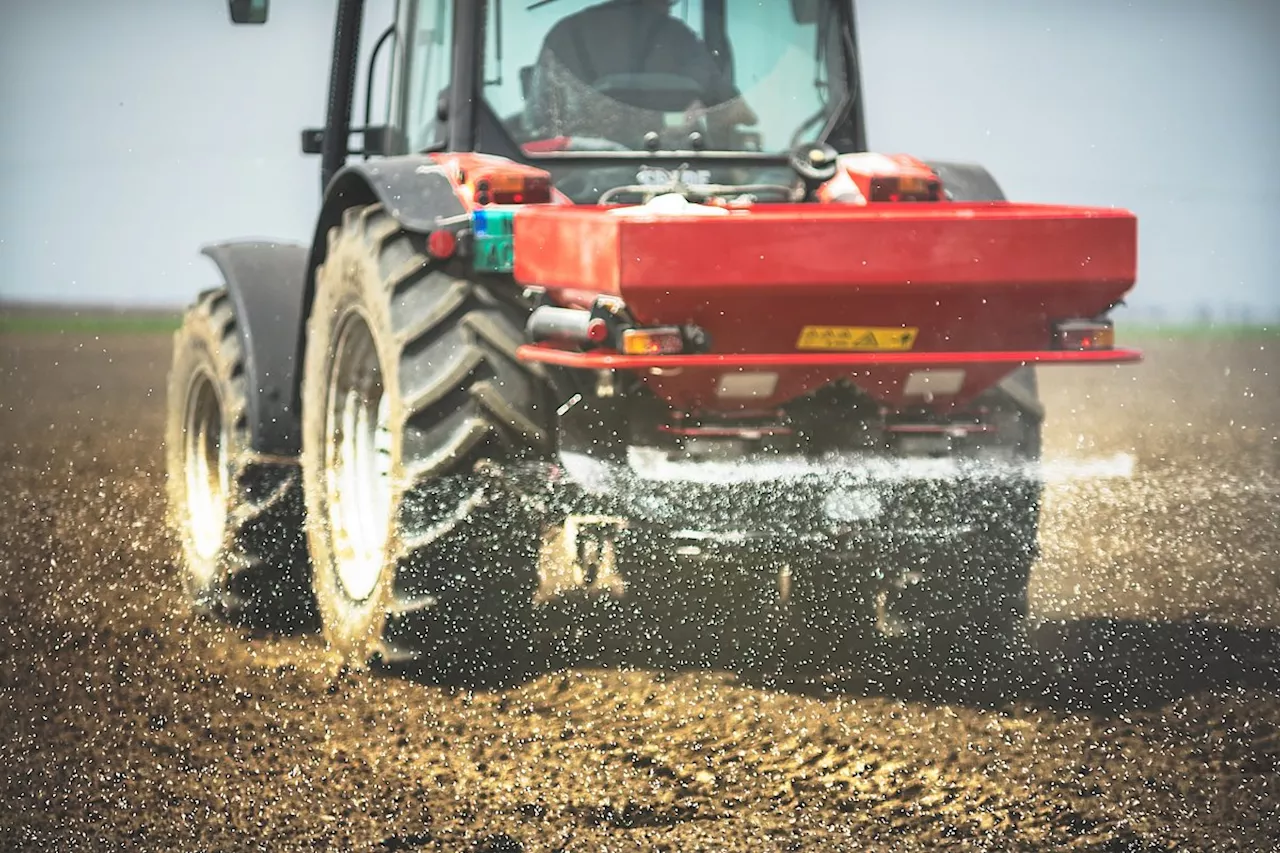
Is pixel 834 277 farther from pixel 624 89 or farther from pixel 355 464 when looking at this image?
pixel 355 464

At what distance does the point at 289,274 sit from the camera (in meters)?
5.32

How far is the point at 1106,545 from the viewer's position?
6516 mm

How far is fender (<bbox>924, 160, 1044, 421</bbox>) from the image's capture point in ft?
14.8

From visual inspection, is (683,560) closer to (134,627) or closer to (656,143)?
(656,143)

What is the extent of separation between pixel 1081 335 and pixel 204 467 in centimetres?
294

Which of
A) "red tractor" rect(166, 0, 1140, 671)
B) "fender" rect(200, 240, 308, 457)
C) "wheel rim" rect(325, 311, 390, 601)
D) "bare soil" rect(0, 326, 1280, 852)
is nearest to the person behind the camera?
"bare soil" rect(0, 326, 1280, 852)

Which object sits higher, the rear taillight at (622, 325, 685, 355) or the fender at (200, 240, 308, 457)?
the rear taillight at (622, 325, 685, 355)

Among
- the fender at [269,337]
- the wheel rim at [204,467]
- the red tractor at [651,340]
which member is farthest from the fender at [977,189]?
the wheel rim at [204,467]

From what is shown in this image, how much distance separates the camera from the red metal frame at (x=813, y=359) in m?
3.70

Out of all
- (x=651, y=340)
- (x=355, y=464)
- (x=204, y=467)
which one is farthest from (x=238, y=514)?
(x=651, y=340)

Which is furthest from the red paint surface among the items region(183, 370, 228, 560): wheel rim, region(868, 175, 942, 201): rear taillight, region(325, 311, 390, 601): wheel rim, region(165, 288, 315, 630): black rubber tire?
region(183, 370, 228, 560): wheel rim

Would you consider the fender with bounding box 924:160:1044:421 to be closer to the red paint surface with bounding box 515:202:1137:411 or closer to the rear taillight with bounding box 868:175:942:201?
the rear taillight with bounding box 868:175:942:201

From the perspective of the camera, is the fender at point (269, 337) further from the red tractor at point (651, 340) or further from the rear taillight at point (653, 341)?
the rear taillight at point (653, 341)

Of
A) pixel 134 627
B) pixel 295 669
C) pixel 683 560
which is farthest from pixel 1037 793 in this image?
pixel 134 627
